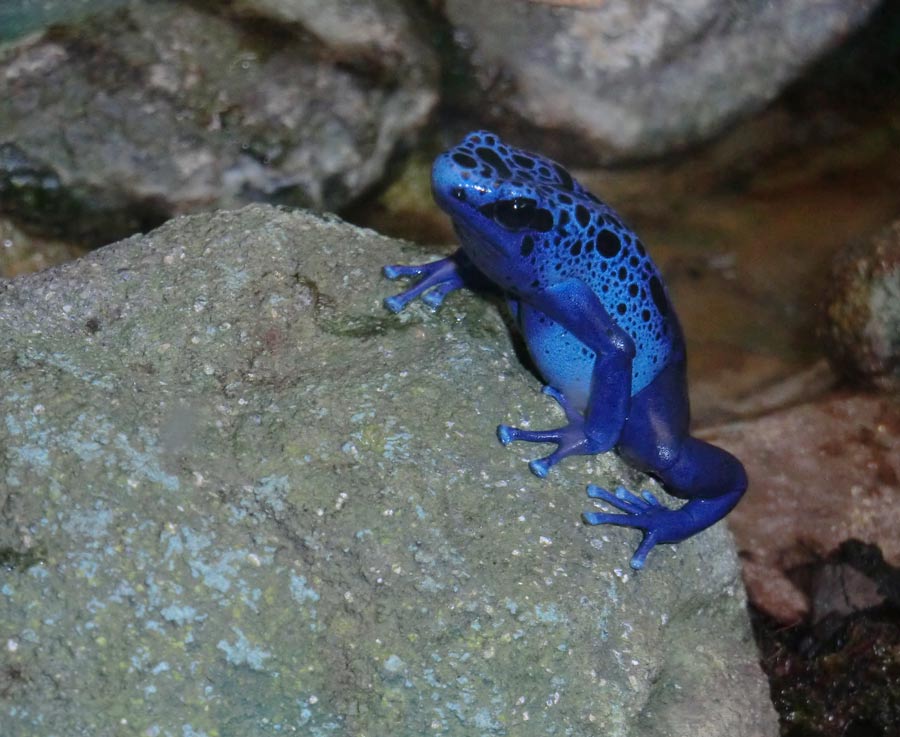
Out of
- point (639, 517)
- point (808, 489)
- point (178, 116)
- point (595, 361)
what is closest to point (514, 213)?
point (595, 361)

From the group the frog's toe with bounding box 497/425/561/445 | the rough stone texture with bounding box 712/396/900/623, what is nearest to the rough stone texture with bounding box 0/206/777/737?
the frog's toe with bounding box 497/425/561/445

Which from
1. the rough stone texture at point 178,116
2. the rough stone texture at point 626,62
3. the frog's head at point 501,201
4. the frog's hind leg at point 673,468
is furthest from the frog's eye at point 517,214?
the rough stone texture at point 626,62

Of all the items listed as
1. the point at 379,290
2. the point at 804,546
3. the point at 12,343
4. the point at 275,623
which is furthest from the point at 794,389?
the point at 12,343

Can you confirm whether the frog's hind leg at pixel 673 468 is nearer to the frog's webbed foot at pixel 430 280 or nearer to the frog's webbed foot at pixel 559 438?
the frog's webbed foot at pixel 559 438

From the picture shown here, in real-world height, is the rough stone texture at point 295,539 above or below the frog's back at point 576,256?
below

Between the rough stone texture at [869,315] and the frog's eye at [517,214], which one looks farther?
the rough stone texture at [869,315]

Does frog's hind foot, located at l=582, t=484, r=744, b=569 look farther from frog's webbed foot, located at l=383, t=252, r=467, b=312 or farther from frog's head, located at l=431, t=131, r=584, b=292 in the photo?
frog's webbed foot, located at l=383, t=252, r=467, b=312

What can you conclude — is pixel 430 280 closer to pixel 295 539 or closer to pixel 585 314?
pixel 585 314
